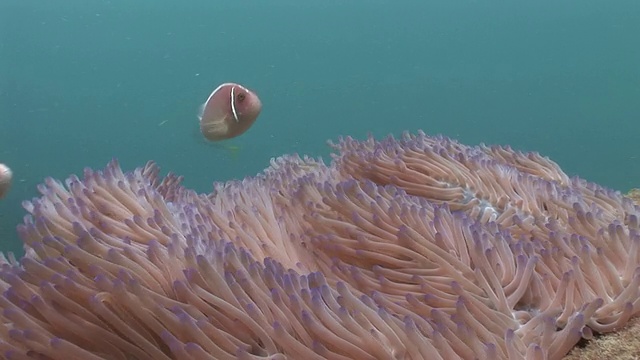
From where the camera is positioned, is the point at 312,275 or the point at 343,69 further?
the point at 343,69

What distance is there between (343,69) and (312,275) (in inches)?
994

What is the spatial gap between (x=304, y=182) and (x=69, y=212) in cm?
61

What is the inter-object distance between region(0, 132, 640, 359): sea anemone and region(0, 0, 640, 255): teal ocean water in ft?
53.8

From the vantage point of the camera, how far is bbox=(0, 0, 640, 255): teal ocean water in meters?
19.5

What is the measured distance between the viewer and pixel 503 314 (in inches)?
42.1

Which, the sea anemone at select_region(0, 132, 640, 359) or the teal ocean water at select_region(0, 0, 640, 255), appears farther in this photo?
the teal ocean water at select_region(0, 0, 640, 255)

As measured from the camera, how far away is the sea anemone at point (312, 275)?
3.10 feet

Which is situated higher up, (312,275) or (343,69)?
(343,69)

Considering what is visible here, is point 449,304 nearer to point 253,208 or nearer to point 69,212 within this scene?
point 253,208

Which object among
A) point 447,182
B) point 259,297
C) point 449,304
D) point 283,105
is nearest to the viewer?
point 259,297

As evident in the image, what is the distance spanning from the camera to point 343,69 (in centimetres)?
2583

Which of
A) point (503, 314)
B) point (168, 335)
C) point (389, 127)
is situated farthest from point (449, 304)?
point (389, 127)

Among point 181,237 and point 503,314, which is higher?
point 181,237

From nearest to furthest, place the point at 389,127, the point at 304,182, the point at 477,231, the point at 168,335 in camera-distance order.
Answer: the point at 168,335 → the point at 477,231 → the point at 304,182 → the point at 389,127
